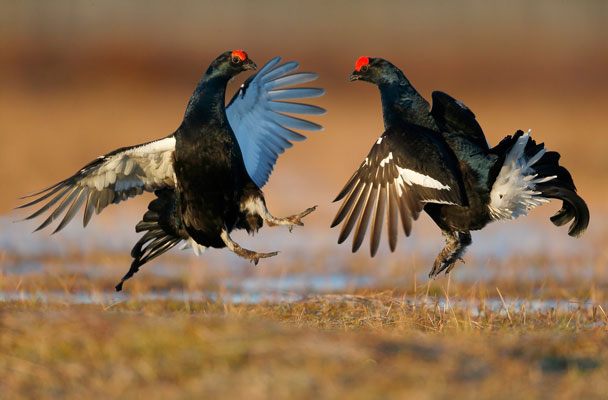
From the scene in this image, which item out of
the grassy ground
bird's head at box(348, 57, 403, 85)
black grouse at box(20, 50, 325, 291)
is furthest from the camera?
bird's head at box(348, 57, 403, 85)

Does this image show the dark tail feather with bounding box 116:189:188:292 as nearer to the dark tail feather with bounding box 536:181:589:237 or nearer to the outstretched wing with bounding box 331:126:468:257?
the outstretched wing with bounding box 331:126:468:257

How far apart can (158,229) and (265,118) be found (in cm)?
124

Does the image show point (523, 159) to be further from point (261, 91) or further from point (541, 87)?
point (541, 87)

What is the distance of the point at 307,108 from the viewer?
7.58 meters

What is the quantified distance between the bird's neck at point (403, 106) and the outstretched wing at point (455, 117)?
5.1 inches

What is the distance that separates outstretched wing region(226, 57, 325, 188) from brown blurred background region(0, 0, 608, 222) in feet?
14.2

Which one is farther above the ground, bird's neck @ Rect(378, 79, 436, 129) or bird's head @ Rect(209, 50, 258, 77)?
bird's head @ Rect(209, 50, 258, 77)

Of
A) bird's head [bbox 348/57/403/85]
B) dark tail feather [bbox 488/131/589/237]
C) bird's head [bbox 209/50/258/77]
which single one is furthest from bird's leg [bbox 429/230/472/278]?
bird's head [bbox 209/50/258/77]

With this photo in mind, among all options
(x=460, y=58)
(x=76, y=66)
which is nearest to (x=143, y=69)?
(x=76, y=66)

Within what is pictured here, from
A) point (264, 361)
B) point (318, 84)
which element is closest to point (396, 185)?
point (264, 361)

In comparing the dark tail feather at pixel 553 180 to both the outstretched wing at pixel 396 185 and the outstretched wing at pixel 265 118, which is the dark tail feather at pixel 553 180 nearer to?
the outstretched wing at pixel 396 185

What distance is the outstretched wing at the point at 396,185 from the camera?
238 inches

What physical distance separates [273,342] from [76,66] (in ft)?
86.6

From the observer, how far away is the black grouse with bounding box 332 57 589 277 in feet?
19.9
